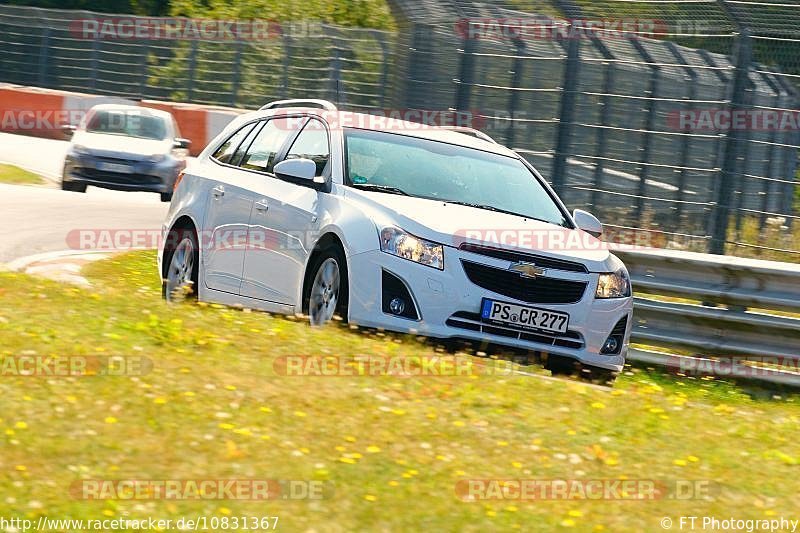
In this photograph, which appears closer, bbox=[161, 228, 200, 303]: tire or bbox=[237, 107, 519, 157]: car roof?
bbox=[237, 107, 519, 157]: car roof

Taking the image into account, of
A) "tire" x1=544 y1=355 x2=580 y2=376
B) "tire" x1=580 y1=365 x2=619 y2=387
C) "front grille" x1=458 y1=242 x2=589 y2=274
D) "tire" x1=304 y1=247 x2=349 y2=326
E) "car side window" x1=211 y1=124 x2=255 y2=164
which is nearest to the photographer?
"front grille" x1=458 y1=242 x2=589 y2=274

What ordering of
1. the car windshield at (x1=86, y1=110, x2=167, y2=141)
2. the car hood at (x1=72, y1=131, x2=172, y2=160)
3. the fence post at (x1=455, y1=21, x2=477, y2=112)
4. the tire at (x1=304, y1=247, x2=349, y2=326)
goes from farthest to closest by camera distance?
the car windshield at (x1=86, y1=110, x2=167, y2=141)
the car hood at (x1=72, y1=131, x2=172, y2=160)
the fence post at (x1=455, y1=21, x2=477, y2=112)
the tire at (x1=304, y1=247, x2=349, y2=326)

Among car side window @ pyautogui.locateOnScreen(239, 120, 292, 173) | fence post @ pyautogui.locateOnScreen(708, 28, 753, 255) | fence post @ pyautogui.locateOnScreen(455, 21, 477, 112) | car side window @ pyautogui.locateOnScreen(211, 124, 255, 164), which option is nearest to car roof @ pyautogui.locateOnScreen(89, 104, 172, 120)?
fence post @ pyautogui.locateOnScreen(455, 21, 477, 112)

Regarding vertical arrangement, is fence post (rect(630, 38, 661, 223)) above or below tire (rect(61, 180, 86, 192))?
above

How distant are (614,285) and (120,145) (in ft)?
45.5

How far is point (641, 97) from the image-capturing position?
50.9 feet

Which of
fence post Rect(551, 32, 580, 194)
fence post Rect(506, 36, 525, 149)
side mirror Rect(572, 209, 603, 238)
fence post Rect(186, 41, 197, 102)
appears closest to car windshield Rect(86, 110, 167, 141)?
fence post Rect(506, 36, 525, 149)

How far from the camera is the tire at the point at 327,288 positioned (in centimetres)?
892

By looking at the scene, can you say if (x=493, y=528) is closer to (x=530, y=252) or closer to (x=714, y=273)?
(x=530, y=252)

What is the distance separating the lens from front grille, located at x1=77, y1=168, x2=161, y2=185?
21562mm

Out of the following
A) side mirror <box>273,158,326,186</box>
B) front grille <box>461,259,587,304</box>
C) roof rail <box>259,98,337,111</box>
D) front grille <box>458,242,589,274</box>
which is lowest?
front grille <box>461,259,587,304</box>

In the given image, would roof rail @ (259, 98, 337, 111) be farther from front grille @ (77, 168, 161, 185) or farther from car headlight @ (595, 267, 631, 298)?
front grille @ (77, 168, 161, 185)

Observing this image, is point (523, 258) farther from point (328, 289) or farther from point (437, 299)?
point (328, 289)

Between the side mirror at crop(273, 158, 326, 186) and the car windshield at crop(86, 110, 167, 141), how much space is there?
43.6 feet
